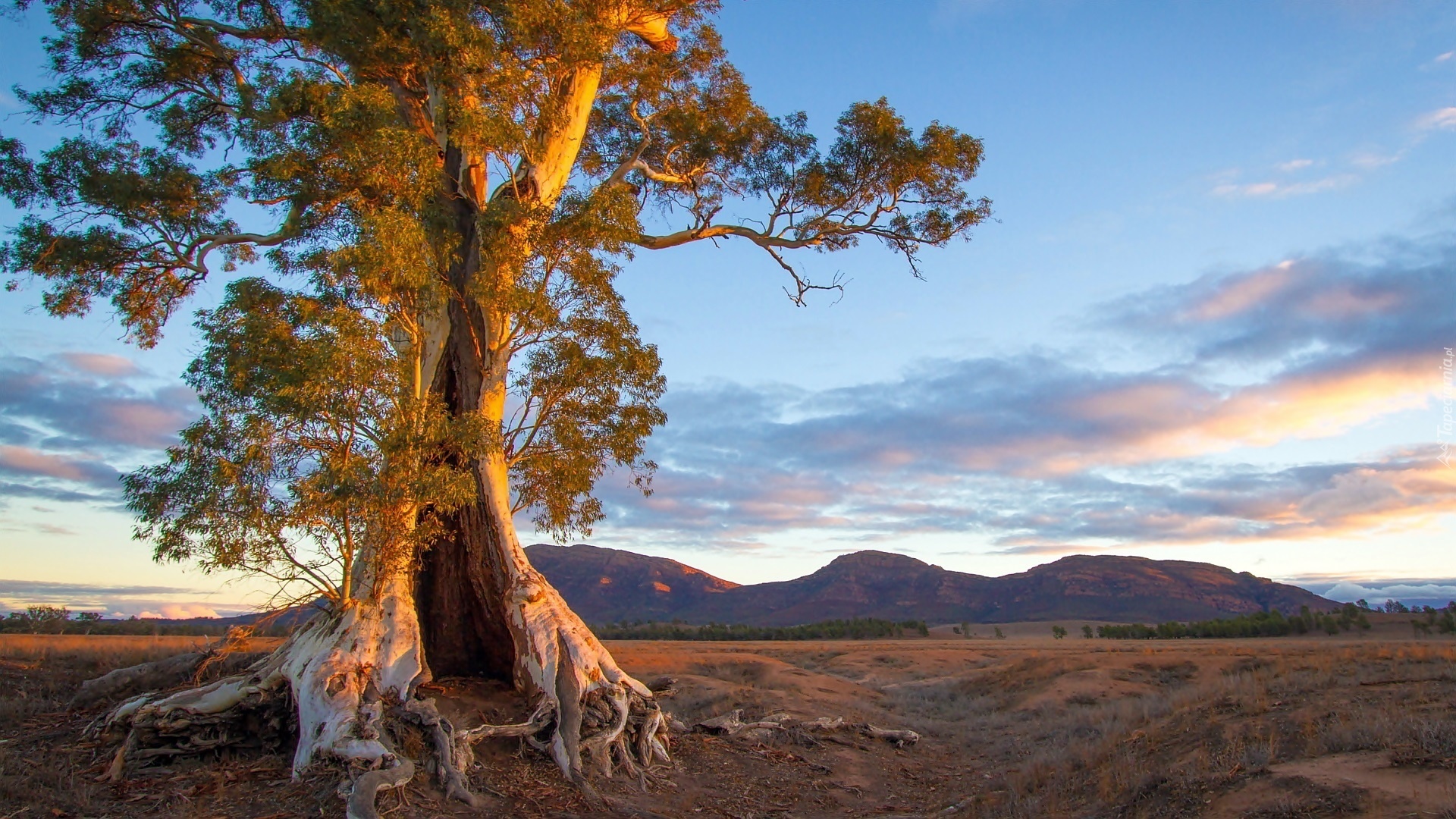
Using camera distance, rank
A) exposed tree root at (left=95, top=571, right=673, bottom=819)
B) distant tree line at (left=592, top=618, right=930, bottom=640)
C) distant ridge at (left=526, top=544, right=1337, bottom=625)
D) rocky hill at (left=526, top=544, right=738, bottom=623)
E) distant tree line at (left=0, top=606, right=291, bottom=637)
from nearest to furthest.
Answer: exposed tree root at (left=95, top=571, right=673, bottom=819)
distant tree line at (left=0, top=606, right=291, bottom=637)
distant tree line at (left=592, top=618, right=930, bottom=640)
distant ridge at (left=526, top=544, right=1337, bottom=625)
rocky hill at (left=526, top=544, right=738, bottom=623)

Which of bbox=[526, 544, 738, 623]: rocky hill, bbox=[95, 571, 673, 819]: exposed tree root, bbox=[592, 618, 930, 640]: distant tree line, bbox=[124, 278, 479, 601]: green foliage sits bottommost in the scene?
bbox=[95, 571, 673, 819]: exposed tree root

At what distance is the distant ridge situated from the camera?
9450 centimetres

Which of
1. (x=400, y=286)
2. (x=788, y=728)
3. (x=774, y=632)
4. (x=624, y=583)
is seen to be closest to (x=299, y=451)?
(x=400, y=286)

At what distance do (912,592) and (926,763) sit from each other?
332 ft

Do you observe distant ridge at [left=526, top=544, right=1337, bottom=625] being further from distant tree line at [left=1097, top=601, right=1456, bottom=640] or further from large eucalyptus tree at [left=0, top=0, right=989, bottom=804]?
large eucalyptus tree at [left=0, top=0, right=989, bottom=804]

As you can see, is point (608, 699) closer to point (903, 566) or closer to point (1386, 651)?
point (1386, 651)

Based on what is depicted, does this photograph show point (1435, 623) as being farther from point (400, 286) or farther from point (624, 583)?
point (624, 583)

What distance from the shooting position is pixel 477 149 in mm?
10195

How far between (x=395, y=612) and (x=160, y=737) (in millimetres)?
2126

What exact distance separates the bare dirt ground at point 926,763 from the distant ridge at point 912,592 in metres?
78.5

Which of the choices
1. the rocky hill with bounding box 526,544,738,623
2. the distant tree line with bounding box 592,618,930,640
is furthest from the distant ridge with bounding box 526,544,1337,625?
the distant tree line with bounding box 592,618,930,640

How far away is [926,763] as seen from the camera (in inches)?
430

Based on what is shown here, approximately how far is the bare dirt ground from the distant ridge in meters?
78.5

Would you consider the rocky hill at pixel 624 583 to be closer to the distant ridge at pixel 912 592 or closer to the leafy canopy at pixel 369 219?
the distant ridge at pixel 912 592
